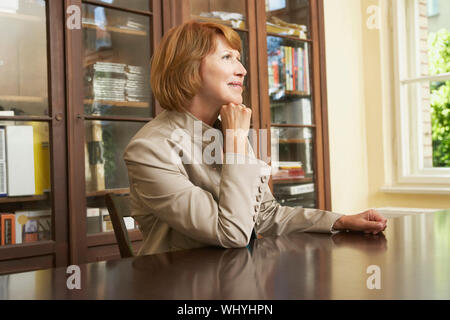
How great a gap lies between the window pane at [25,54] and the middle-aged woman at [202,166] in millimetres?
930

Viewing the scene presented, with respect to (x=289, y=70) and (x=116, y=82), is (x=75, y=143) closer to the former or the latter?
(x=116, y=82)

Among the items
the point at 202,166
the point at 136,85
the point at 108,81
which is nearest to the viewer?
the point at 202,166

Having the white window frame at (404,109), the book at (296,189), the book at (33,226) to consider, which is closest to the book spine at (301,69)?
the book at (296,189)

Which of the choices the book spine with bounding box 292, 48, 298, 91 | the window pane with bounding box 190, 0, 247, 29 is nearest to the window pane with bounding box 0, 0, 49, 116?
the window pane with bounding box 190, 0, 247, 29

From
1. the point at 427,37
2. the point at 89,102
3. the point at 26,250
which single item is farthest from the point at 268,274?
the point at 427,37

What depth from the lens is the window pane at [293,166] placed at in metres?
3.10

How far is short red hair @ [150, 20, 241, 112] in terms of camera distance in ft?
4.52

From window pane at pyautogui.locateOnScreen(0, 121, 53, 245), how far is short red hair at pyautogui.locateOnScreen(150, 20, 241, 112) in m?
0.95

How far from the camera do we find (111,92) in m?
2.40

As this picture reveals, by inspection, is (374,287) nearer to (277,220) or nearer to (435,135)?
(277,220)

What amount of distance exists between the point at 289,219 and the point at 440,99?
2.62 metres

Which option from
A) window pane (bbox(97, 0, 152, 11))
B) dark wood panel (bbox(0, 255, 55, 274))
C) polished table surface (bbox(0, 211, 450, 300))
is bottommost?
dark wood panel (bbox(0, 255, 55, 274))

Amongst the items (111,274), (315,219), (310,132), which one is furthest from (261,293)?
(310,132)

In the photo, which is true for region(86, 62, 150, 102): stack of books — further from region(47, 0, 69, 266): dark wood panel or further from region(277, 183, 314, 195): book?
region(277, 183, 314, 195): book
